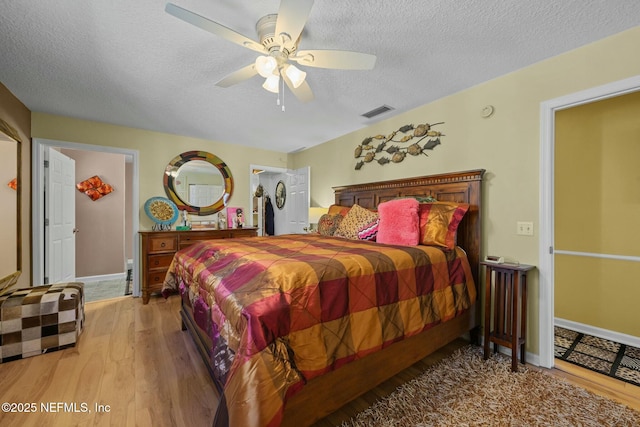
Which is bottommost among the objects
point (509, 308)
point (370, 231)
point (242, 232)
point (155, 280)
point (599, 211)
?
point (155, 280)

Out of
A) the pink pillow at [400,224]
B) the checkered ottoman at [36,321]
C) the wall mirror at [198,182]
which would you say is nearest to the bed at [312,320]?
the pink pillow at [400,224]

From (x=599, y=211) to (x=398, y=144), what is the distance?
2103 millimetres

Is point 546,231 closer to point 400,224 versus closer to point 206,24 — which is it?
point 400,224

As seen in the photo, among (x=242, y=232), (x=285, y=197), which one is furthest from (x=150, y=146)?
(x=285, y=197)

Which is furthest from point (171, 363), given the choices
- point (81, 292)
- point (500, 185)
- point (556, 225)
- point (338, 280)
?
point (556, 225)

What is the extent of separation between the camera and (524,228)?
2.24 m

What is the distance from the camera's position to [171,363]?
82.0 inches

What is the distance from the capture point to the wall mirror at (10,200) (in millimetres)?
2492

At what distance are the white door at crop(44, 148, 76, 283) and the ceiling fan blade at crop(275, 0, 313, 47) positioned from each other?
3.77 meters

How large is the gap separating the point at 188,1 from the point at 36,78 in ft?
6.59

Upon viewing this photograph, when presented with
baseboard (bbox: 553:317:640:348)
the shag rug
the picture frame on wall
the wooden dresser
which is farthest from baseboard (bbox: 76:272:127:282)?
baseboard (bbox: 553:317:640:348)

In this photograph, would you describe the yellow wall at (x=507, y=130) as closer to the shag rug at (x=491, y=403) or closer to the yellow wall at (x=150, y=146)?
the yellow wall at (x=150, y=146)

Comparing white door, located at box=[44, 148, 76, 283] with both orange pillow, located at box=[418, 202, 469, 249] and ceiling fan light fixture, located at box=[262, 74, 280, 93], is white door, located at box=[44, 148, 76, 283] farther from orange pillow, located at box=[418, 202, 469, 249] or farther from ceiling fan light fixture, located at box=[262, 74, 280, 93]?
orange pillow, located at box=[418, 202, 469, 249]

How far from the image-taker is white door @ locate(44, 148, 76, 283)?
340 centimetres
